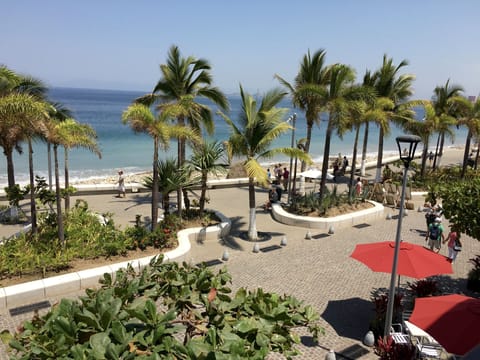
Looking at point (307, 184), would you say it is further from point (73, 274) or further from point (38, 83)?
point (73, 274)

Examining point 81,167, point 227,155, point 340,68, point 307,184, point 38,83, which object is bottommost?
point 81,167

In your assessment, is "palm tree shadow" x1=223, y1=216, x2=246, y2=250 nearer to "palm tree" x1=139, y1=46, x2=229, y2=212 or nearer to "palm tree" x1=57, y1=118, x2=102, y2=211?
"palm tree" x1=139, y1=46, x2=229, y2=212

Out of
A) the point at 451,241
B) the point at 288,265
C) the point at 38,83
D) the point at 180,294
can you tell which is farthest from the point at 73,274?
the point at 451,241

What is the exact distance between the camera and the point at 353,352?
7.68m

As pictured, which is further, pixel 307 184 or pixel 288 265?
pixel 307 184

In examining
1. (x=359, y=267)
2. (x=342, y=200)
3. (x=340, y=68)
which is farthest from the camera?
(x=342, y=200)

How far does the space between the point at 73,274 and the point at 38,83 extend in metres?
9.55

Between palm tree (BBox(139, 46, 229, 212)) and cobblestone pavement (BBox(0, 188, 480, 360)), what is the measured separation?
12.9ft

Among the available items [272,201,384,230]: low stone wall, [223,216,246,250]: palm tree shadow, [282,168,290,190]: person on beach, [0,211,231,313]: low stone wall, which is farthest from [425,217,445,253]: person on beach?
[282,168,290,190]: person on beach

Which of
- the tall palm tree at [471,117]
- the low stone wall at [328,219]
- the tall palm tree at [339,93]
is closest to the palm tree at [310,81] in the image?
the tall palm tree at [339,93]

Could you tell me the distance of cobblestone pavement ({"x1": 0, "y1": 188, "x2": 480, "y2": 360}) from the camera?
27.2ft

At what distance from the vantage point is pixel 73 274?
9.70 m

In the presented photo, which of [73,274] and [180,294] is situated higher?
[180,294]

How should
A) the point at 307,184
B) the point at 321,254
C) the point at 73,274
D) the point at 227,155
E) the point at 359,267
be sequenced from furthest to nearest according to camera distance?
the point at 307,184 < the point at 227,155 < the point at 321,254 < the point at 359,267 < the point at 73,274
